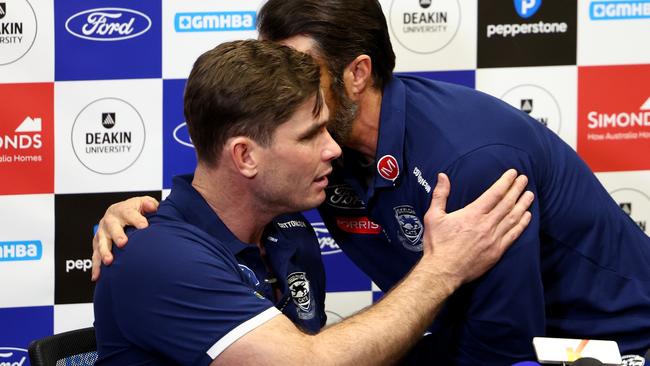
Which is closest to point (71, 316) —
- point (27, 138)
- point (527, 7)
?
point (27, 138)

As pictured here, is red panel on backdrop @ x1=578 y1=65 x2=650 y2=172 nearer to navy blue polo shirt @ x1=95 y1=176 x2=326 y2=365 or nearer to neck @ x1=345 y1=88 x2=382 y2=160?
neck @ x1=345 y1=88 x2=382 y2=160

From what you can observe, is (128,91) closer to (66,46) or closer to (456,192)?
(66,46)

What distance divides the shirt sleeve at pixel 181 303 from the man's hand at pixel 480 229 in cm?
42

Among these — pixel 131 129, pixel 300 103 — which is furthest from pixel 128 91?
pixel 300 103

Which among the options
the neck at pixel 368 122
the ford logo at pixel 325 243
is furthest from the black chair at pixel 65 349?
the ford logo at pixel 325 243

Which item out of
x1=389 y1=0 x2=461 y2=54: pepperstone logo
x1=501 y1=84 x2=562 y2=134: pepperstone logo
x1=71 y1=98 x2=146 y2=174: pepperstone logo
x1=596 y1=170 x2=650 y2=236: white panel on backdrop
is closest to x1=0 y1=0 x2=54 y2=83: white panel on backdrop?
x1=71 y1=98 x2=146 y2=174: pepperstone logo

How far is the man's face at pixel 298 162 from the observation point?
6.12 feet

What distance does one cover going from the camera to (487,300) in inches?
74.8

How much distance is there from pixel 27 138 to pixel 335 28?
4.34 ft

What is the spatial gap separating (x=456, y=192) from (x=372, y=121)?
367mm

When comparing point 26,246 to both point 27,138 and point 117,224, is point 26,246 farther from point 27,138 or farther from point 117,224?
point 117,224

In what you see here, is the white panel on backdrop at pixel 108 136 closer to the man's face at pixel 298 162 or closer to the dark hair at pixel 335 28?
the dark hair at pixel 335 28

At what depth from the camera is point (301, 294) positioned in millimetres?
2025

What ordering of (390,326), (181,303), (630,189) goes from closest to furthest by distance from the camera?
(181,303) → (390,326) → (630,189)
